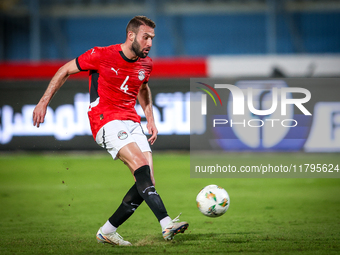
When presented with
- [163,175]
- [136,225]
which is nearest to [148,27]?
[136,225]

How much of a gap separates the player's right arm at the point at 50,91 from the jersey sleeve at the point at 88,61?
2.1 inches

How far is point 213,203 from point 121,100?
54.6 inches

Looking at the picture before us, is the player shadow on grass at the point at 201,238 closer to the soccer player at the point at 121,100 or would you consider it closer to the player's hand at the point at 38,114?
the soccer player at the point at 121,100

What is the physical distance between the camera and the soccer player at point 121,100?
4.16 meters

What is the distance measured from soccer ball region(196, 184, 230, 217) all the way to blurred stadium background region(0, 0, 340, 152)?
7.82 metres

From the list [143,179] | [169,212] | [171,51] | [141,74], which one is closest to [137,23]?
A: [141,74]

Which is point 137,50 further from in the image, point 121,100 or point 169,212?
point 169,212

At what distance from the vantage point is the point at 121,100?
14.4 feet

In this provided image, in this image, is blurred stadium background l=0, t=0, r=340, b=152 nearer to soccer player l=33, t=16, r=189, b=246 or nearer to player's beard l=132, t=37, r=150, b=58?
soccer player l=33, t=16, r=189, b=246

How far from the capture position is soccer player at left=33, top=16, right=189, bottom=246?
4.16m

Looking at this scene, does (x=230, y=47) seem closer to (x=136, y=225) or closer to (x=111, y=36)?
(x=111, y=36)

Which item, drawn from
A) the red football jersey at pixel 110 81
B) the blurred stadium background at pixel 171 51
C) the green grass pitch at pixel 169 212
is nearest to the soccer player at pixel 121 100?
the red football jersey at pixel 110 81

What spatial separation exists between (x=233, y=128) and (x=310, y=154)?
219cm

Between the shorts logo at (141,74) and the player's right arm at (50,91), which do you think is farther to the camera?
the shorts logo at (141,74)
